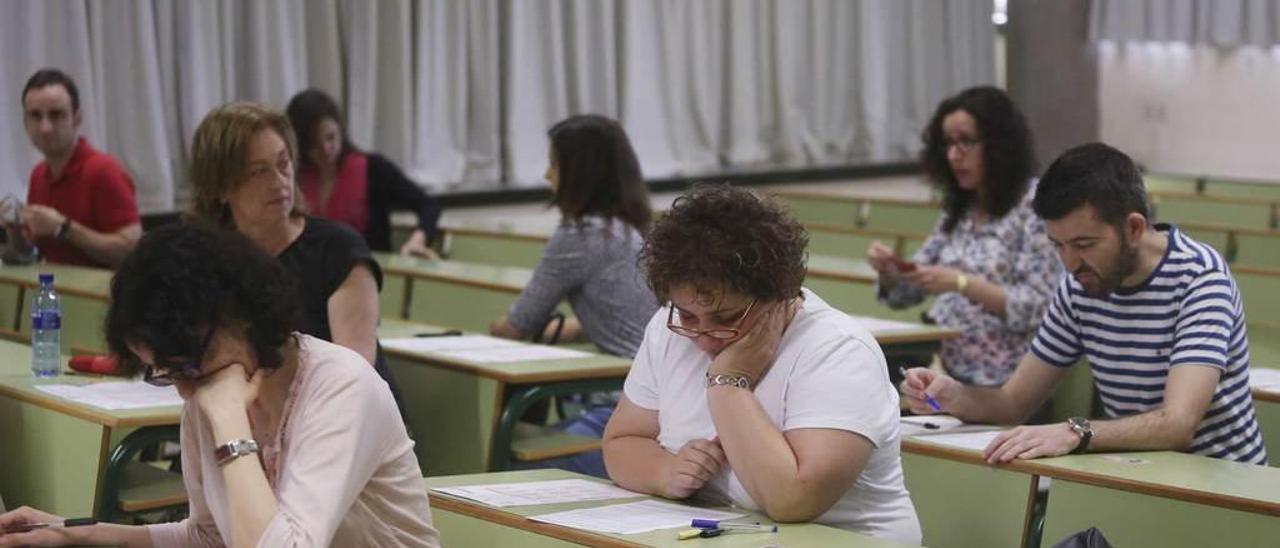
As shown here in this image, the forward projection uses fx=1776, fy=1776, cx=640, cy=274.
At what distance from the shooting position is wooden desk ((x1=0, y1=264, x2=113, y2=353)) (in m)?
5.22

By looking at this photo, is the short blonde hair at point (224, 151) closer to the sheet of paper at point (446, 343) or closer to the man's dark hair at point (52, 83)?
the sheet of paper at point (446, 343)

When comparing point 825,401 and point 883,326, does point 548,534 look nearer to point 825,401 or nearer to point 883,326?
point 825,401

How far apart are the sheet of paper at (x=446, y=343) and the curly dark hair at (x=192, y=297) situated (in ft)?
7.11

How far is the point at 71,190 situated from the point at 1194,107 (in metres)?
7.25

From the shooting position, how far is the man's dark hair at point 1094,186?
3139 millimetres

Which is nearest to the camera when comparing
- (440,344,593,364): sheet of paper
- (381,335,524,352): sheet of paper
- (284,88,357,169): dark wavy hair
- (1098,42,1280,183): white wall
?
(440,344,593,364): sheet of paper

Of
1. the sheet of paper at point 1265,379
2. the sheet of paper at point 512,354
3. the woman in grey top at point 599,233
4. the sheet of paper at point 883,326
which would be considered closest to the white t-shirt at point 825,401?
the sheet of paper at point 1265,379

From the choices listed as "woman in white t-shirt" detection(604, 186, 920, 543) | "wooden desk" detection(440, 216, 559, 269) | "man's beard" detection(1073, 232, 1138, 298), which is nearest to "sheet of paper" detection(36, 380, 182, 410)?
"woman in white t-shirt" detection(604, 186, 920, 543)

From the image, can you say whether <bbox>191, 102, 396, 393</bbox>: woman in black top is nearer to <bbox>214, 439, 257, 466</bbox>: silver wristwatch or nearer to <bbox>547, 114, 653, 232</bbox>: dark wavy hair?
<bbox>547, 114, 653, 232</bbox>: dark wavy hair

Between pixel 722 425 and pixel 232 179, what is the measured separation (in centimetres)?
137

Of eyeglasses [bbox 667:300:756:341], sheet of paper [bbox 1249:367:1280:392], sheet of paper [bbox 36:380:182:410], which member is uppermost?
eyeglasses [bbox 667:300:756:341]

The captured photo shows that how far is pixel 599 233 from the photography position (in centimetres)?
471

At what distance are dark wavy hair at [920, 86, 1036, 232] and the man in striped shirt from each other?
1326 millimetres

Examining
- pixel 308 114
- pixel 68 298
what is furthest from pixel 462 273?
pixel 68 298
